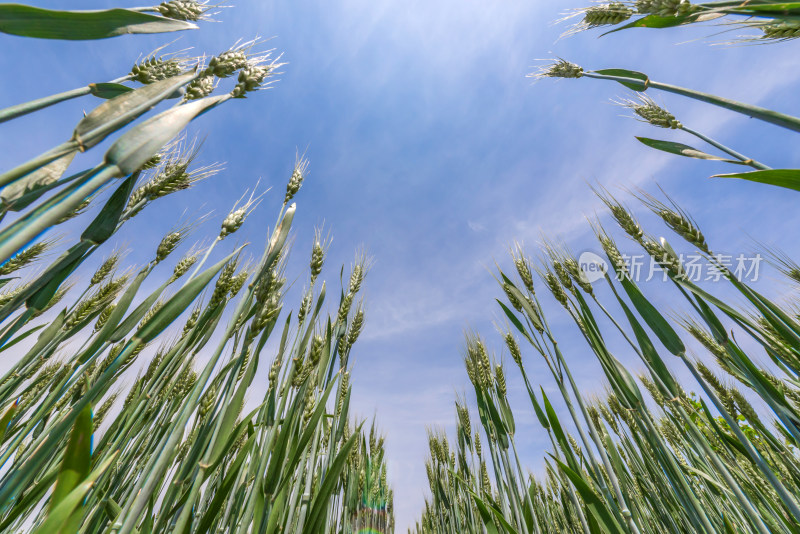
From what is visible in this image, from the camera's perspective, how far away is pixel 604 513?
105cm

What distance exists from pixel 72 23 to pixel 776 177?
1.24 meters

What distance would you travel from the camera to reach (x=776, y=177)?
578 mm

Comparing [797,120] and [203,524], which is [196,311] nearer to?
[203,524]

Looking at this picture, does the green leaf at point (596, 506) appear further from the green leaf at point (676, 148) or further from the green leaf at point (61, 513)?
the green leaf at point (61, 513)

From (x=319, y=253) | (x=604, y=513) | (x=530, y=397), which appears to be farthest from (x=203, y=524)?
(x=530, y=397)

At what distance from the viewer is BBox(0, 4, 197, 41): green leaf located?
1.58ft

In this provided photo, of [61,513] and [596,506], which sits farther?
[596,506]

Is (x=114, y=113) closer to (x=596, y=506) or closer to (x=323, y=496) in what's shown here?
(x=323, y=496)

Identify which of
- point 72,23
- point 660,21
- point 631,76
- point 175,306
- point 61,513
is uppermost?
point 631,76

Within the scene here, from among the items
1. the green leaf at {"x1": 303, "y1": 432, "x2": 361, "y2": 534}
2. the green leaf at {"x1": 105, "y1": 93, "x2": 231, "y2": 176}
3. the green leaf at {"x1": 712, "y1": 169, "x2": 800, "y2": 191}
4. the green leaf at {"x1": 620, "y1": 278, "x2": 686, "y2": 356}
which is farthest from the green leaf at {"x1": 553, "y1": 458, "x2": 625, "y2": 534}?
the green leaf at {"x1": 105, "y1": 93, "x2": 231, "y2": 176}

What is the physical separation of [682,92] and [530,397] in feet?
4.21

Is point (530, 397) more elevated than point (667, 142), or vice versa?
point (667, 142)

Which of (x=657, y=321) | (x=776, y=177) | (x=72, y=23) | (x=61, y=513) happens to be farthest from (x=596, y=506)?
(x=72, y=23)

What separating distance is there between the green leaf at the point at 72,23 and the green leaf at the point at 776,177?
107 centimetres
